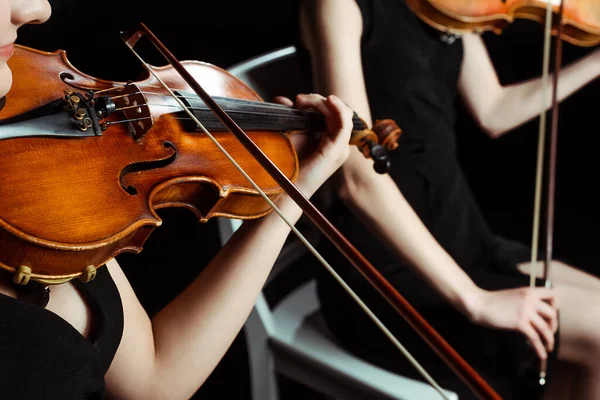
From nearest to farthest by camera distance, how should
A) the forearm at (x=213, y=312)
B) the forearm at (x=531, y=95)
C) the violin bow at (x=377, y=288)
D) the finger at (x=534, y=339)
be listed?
the violin bow at (x=377, y=288) → the forearm at (x=213, y=312) → the finger at (x=534, y=339) → the forearm at (x=531, y=95)

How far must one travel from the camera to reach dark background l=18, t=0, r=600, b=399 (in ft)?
2.96

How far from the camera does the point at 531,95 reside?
105 centimetres

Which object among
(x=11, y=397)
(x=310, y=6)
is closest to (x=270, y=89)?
(x=310, y=6)

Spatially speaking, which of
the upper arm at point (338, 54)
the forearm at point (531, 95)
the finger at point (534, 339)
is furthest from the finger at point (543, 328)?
the forearm at point (531, 95)

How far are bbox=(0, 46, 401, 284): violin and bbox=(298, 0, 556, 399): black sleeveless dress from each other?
0.77ft

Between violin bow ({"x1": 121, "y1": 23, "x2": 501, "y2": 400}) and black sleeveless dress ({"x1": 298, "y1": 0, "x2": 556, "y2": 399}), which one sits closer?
violin bow ({"x1": 121, "y1": 23, "x2": 501, "y2": 400})

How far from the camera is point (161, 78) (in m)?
0.62

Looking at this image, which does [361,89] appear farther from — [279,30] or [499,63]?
[499,63]

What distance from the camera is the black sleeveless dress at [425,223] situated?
0.81m

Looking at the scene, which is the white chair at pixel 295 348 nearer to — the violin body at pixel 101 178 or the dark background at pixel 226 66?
the dark background at pixel 226 66

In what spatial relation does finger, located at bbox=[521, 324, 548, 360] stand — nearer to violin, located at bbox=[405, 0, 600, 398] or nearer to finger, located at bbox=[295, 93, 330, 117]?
violin, located at bbox=[405, 0, 600, 398]

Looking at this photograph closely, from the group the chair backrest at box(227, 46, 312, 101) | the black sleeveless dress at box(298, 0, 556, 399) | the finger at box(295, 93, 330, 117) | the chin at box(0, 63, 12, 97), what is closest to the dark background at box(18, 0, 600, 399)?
the chair backrest at box(227, 46, 312, 101)

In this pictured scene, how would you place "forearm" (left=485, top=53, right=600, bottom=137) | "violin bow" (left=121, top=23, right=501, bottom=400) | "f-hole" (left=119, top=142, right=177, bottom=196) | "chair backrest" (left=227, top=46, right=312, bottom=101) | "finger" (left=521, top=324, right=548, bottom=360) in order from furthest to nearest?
"forearm" (left=485, top=53, right=600, bottom=137), "chair backrest" (left=227, top=46, right=312, bottom=101), "finger" (left=521, top=324, right=548, bottom=360), "f-hole" (left=119, top=142, right=177, bottom=196), "violin bow" (left=121, top=23, right=501, bottom=400)

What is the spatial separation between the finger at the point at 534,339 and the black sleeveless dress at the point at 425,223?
0.12 feet
